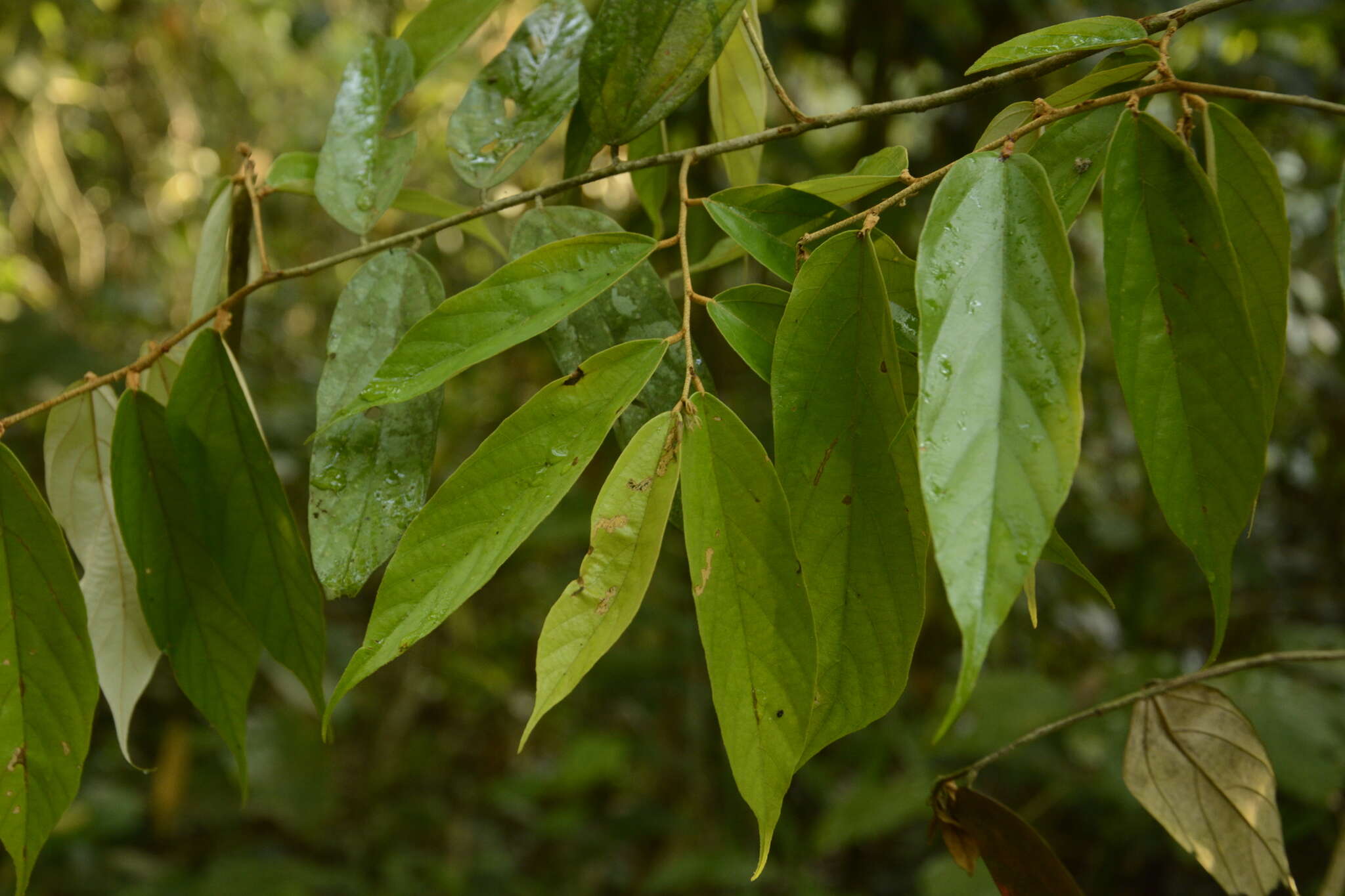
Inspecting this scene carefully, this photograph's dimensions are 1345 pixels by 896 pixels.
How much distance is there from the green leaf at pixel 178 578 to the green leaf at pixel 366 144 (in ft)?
0.46

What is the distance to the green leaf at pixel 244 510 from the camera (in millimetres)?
440

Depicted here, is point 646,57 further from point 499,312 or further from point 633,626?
point 633,626

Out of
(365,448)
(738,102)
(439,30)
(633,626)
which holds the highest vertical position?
(439,30)

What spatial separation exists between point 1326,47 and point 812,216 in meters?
1.95

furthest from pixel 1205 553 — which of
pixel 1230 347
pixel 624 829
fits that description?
pixel 624 829

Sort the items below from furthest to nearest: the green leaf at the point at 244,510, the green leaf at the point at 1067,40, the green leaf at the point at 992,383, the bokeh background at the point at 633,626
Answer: the bokeh background at the point at 633,626
the green leaf at the point at 244,510
the green leaf at the point at 1067,40
the green leaf at the point at 992,383

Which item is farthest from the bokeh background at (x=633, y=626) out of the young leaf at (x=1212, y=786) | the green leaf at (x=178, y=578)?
the green leaf at (x=178, y=578)

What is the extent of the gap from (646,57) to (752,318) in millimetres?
148

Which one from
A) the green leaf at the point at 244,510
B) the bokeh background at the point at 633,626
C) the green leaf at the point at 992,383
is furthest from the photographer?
the bokeh background at the point at 633,626

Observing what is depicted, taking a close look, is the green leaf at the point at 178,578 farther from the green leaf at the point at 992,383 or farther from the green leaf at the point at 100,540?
the green leaf at the point at 992,383

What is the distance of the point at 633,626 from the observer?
6.45 ft

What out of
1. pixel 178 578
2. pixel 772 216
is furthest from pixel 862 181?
pixel 178 578

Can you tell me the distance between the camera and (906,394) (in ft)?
1.21

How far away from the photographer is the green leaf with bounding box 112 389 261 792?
17.6 inches
